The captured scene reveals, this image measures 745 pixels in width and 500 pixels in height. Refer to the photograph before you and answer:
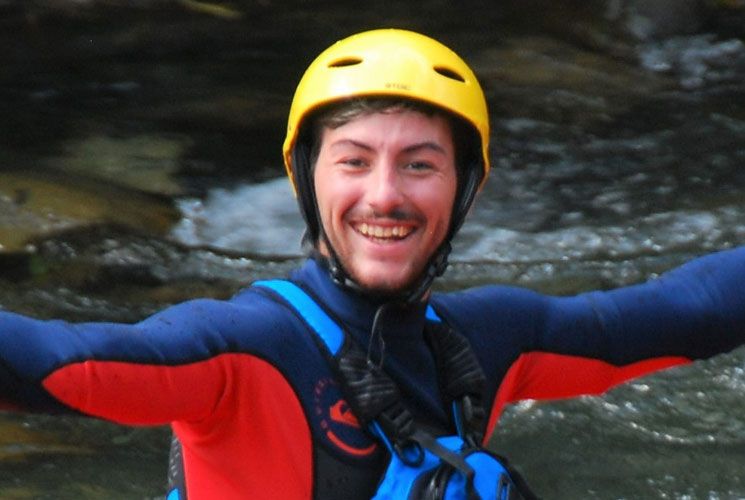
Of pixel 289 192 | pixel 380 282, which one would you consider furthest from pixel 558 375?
pixel 289 192

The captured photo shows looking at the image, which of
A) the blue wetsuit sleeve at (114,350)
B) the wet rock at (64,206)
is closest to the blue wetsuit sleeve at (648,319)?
the blue wetsuit sleeve at (114,350)

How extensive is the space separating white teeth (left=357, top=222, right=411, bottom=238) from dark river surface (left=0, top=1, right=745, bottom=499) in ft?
8.56

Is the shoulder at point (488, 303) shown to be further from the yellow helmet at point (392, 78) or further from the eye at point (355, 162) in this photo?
the eye at point (355, 162)

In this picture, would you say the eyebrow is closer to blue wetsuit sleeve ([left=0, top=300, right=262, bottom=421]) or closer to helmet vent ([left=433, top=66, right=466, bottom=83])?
helmet vent ([left=433, top=66, right=466, bottom=83])

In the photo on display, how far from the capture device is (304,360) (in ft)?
8.74

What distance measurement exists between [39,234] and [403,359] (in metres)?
3.96

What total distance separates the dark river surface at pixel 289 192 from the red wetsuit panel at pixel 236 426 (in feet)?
8.23

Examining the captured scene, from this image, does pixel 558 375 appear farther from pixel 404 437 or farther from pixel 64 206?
pixel 64 206

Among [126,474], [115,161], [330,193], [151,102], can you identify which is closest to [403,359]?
[330,193]

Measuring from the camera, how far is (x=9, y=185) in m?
6.86

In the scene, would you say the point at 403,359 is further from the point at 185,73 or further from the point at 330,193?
the point at 185,73

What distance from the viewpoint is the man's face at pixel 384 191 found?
273 cm

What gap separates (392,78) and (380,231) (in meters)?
0.29

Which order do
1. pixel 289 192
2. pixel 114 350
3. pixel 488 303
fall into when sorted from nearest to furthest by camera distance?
pixel 114 350 < pixel 488 303 < pixel 289 192
